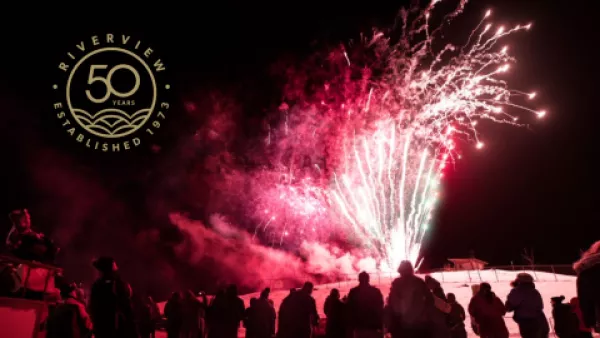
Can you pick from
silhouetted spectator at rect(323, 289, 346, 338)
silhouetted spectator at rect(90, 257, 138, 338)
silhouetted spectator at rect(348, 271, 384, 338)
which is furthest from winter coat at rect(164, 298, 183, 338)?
silhouetted spectator at rect(90, 257, 138, 338)

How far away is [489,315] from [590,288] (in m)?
4.07

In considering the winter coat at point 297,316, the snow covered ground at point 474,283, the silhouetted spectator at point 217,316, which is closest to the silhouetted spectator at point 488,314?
the winter coat at point 297,316

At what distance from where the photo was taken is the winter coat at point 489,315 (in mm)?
7434

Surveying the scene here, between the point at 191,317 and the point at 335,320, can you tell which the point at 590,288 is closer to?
the point at 335,320

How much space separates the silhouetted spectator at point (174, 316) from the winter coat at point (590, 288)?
8093mm

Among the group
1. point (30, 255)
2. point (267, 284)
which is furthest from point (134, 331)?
point (267, 284)

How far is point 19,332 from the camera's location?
5.69m

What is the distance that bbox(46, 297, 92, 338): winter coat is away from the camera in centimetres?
507

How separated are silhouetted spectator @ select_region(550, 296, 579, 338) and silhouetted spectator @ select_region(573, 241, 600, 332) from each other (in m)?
4.37

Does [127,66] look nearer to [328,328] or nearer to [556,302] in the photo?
[328,328]

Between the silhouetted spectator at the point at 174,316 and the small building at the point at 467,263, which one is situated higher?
the small building at the point at 467,263

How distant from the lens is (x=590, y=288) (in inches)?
A: 148

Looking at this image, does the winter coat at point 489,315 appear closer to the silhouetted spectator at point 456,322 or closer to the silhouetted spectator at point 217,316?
the silhouetted spectator at point 456,322

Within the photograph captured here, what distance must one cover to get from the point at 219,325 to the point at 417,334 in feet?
14.0
